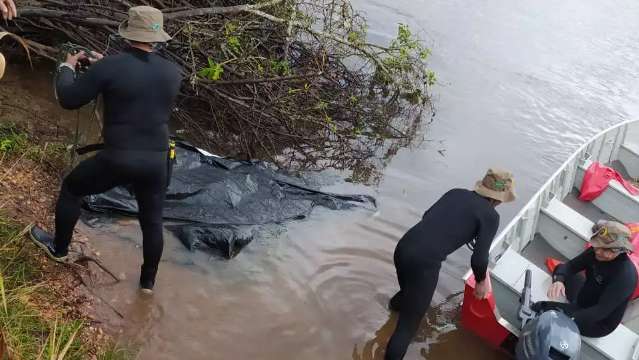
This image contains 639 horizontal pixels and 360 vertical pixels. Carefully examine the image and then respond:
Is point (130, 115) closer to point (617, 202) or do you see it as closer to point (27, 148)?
point (27, 148)

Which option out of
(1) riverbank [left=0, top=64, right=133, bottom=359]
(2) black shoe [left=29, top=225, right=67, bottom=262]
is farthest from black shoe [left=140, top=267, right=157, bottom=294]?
(2) black shoe [left=29, top=225, right=67, bottom=262]

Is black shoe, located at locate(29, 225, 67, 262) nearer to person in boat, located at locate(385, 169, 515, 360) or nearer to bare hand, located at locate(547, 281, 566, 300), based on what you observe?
person in boat, located at locate(385, 169, 515, 360)

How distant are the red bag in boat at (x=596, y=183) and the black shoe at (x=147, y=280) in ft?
17.4

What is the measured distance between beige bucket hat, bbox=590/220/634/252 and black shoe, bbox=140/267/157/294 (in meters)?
3.35

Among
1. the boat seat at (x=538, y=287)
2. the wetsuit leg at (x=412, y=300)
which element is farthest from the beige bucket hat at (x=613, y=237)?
the wetsuit leg at (x=412, y=300)

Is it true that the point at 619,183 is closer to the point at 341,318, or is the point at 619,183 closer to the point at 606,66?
the point at 341,318

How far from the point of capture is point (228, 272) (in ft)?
15.4

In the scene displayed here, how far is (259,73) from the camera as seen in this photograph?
6730 millimetres

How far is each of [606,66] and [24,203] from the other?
14.5 metres

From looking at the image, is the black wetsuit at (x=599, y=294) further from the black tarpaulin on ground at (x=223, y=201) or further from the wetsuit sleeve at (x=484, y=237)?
the black tarpaulin on ground at (x=223, y=201)

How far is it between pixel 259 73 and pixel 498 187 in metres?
3.63

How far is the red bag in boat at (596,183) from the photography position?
6.83 meters

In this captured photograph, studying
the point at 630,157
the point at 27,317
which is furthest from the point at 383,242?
the point at 630,157

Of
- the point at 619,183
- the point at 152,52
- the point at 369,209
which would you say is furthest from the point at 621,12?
the point at 152,52
